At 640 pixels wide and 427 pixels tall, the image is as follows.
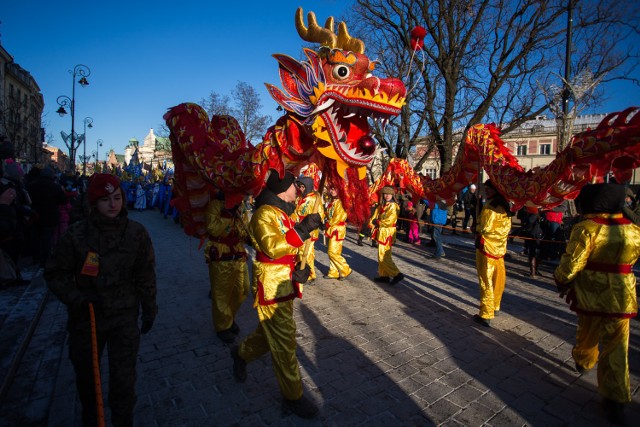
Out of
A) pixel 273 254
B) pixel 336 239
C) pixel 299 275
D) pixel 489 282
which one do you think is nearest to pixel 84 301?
pixel 273 254

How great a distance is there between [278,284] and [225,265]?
1506 millimetres

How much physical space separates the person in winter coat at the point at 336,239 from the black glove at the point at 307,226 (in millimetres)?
3850

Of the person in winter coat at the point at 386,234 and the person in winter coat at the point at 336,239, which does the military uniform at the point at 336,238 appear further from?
the person in winter coat at the point at 386,234

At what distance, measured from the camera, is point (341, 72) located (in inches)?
119

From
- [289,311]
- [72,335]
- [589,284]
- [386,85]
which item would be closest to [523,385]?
[589,284]

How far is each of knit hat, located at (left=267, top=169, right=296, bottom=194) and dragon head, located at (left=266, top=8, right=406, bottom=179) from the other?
1.34ft

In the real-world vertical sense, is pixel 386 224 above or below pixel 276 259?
below

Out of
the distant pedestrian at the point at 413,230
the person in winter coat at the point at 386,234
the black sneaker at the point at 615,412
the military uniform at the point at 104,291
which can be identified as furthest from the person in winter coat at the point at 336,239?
the distant pedestrian at the point at 413,230

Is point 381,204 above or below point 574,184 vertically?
below

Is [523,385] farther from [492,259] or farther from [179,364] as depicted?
[179,364]

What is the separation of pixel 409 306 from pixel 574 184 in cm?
287

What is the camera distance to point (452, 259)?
9.26 metres

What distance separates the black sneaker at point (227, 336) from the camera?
Result: 4.09 meters

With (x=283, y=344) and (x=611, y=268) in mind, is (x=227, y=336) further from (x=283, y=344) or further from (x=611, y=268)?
(x=611, y=268)
